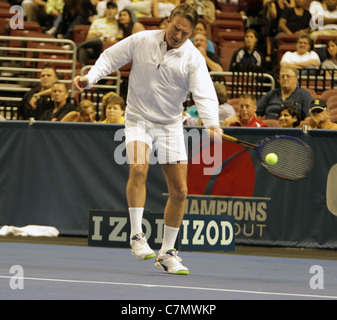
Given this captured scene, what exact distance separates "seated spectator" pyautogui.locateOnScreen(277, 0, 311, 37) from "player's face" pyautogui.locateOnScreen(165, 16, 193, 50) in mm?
8679

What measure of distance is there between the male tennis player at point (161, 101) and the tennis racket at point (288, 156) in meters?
0.72

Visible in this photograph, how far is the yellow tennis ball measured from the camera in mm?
7016

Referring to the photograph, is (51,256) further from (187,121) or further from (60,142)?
(187,121)

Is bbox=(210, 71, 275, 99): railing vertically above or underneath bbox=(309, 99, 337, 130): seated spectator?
above

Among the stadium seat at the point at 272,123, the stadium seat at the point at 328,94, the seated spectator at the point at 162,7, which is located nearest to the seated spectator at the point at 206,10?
the seated spectator at the point at 162,7

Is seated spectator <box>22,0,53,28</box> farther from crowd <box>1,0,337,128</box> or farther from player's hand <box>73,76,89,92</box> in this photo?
player's hand <box>73,76,89,92</box>

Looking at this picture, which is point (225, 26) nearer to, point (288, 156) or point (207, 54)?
point (207, 54)

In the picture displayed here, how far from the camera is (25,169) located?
991 cm

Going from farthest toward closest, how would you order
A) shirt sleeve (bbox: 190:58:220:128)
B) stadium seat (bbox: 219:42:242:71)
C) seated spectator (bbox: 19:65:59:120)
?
stadium seat (bbox: 219:42:242:71) < seated spectator (bbox: 19:65:59:120) < shirt sleeve (bbox: 190:58:220:128)

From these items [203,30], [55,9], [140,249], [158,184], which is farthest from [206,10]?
[140,249]

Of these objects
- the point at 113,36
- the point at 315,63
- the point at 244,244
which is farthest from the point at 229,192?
the point at 113,36

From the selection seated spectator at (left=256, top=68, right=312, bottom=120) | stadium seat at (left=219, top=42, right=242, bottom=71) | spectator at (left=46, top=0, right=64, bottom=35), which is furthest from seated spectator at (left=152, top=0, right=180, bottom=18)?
seated spectator at (left=256, top=68, right=312, bottom=120)

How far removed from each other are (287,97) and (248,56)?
7.43 feet

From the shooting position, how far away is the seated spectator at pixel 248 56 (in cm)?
1301
